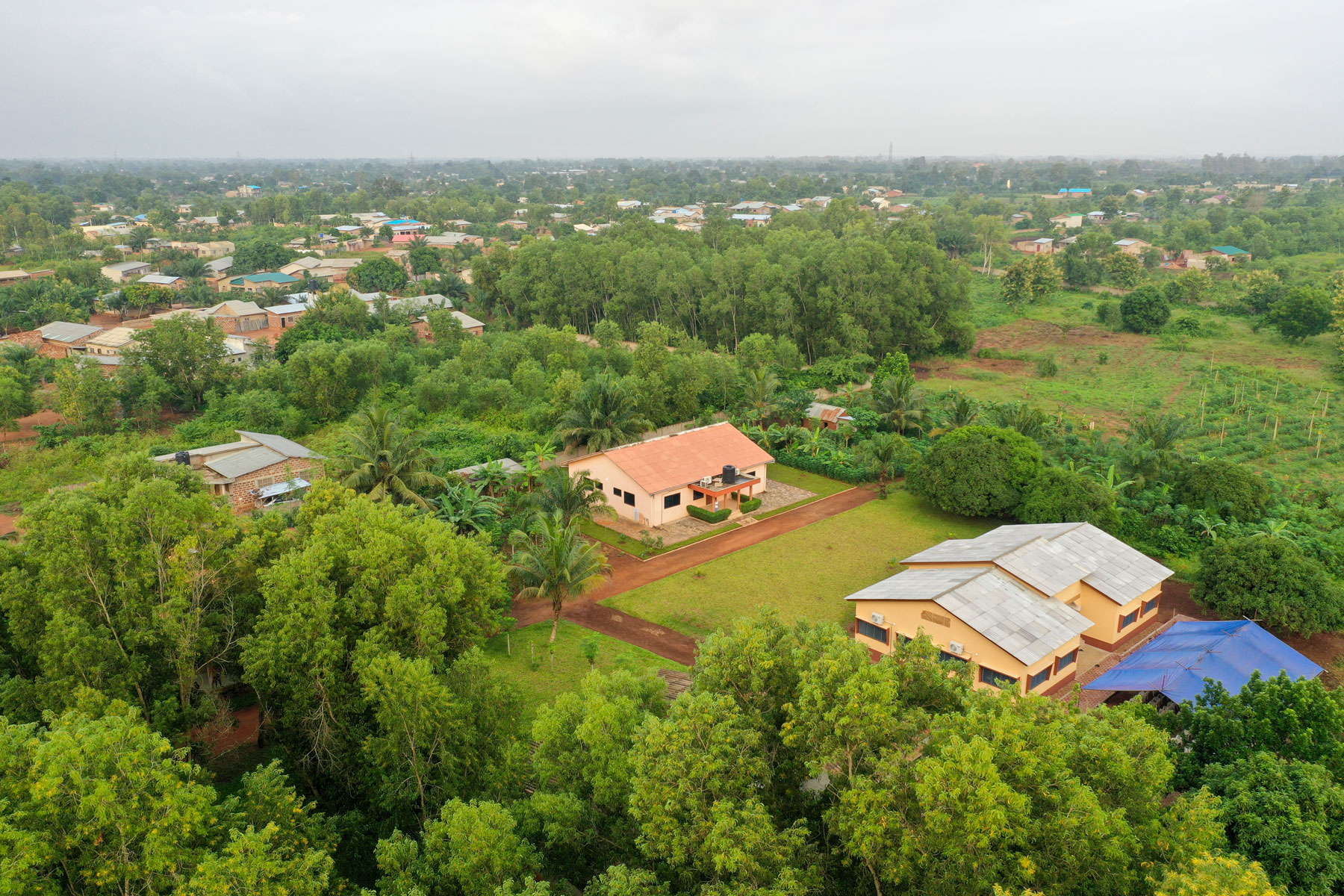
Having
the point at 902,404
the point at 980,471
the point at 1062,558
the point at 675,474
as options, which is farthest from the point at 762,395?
the point at 1062,558

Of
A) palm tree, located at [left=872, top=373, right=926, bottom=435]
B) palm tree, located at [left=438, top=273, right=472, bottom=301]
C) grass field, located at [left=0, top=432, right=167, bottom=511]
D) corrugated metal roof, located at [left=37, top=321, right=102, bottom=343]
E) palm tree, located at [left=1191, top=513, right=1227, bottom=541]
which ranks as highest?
palm tree, located at [left=438, top=273, right=472, bottom=301]

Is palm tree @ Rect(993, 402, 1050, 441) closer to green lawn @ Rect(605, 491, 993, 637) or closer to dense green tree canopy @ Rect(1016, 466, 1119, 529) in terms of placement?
dense green tree canopy @ Rect(1016, 466, 1119, 529)

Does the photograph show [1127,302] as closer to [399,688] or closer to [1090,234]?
[1090,234]

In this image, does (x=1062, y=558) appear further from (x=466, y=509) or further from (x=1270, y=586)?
(x=466, y=509)

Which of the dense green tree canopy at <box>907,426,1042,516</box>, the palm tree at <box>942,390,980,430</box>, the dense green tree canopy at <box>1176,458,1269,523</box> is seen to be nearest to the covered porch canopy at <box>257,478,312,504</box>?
the dense green tree canopy at <box>907,426,1042,516</box>

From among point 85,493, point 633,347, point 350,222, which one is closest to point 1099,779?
point 85,493

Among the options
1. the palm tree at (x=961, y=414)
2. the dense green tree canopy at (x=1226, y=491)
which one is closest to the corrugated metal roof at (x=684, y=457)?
the palm tree at (x=961, y=414)

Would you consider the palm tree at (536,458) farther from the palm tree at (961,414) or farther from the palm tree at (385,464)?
the palm tree at (961,414)
